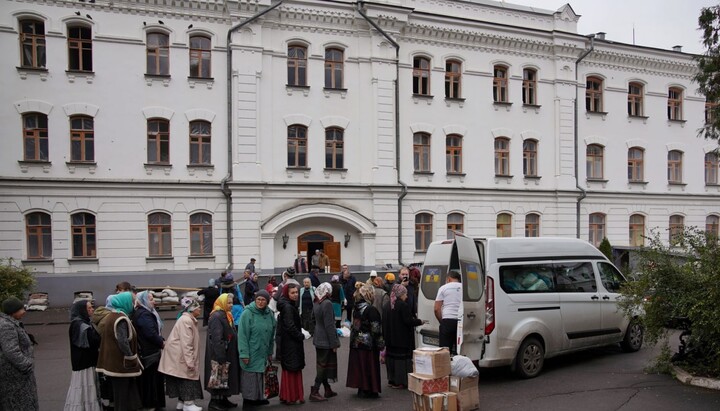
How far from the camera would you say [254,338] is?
8.20m

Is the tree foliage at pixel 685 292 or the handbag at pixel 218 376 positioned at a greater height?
the tree foliage at pixel 685 292

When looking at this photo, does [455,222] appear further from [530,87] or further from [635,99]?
[635,99]

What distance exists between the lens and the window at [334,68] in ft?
76.6

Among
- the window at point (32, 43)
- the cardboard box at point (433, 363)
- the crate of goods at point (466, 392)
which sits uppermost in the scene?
the window at point (32, 43)

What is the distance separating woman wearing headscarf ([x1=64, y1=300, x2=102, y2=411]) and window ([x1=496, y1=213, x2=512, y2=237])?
20.7 m

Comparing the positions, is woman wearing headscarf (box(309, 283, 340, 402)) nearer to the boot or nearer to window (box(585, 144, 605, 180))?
the boot

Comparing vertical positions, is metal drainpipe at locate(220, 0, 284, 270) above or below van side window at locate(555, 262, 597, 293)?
above

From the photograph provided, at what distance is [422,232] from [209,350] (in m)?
17.1

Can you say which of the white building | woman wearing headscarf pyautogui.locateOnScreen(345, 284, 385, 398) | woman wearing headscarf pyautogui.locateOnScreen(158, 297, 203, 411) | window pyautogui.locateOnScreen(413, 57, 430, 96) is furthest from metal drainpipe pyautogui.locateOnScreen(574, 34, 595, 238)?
woman wearing headscarf pyautogui.locateOnScreen(158, 297, 203, 411)

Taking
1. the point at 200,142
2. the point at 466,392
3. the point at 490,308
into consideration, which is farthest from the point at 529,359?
the point at 200,142

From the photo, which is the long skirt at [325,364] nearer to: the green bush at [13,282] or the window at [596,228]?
the green bush at [13,282]

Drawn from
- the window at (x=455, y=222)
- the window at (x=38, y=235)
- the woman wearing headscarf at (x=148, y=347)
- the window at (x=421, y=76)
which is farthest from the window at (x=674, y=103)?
the woman wearing headscarf at (x=148, y=347)

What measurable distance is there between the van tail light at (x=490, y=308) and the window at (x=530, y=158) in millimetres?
18062

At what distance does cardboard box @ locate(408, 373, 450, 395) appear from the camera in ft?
25.0
